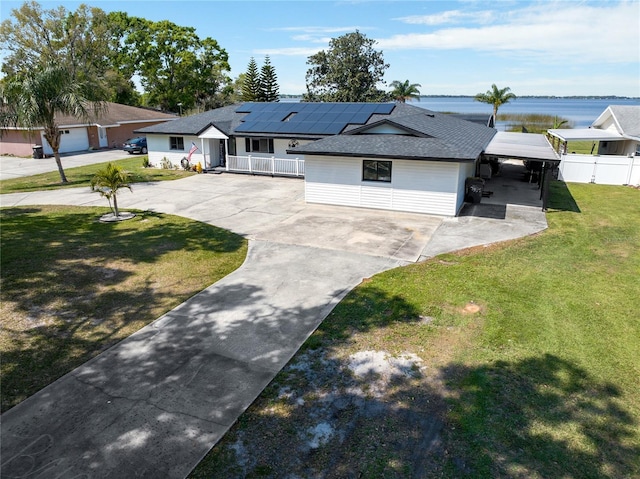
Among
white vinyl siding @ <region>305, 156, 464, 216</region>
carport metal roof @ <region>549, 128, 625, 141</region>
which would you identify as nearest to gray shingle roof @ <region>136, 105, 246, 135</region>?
white vinyl siding @ <region>305, 156, 464, 216</region>

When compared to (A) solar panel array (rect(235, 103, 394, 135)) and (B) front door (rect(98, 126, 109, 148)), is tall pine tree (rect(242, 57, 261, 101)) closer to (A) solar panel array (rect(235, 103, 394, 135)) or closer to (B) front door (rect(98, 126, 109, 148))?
(B) front door (rect(98, 126, 109, 148))

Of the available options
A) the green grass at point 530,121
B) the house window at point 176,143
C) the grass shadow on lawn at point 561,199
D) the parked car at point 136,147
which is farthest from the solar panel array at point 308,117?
the green grass at point 530,121

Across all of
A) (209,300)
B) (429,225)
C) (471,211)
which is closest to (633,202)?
(471,211)

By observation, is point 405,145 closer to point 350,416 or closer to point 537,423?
point 537,423

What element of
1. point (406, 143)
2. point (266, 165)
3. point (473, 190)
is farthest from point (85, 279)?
point (266, 165)

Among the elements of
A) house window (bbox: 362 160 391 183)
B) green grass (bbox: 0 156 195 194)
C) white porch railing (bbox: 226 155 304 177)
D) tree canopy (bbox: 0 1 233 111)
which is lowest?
green grass (bbox: 0 156 195 194)

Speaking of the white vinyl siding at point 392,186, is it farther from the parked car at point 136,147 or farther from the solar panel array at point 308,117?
the parked car at point 136,147
